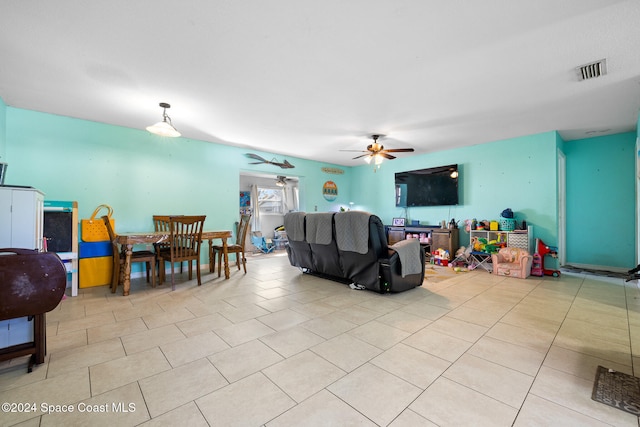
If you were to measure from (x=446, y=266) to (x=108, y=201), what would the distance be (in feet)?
21.0

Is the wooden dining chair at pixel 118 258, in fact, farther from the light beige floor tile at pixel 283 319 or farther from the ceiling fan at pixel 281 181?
the ceiling fan at pixel 281 181

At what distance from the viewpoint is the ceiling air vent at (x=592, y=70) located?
8.61ft

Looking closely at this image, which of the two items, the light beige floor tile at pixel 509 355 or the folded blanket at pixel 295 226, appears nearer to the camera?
the light beige floor tile at pixel 509 355

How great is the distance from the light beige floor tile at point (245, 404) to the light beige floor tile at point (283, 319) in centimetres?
79

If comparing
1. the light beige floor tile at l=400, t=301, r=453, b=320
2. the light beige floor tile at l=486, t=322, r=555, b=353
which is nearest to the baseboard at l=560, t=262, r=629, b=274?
the light beige floor tile at l=486, t=322, r=555, b=353

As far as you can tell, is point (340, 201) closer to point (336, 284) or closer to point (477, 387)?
point (336, 284)

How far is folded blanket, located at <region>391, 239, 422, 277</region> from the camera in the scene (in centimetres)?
321

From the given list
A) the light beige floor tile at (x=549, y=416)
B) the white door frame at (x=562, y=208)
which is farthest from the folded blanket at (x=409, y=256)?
the white door frame at (x=562, y=208)

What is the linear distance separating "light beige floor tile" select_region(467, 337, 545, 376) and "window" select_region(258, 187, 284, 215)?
7.61 metres

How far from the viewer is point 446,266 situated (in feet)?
17.7

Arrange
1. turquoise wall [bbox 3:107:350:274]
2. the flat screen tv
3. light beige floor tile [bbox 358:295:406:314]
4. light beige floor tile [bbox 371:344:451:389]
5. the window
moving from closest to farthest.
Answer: light beige floor tile [bbox 371:344:451:389] → light beige floor tile [bbox 358:295:406:314] → turquoise wall [bbox 3:107:350:274] → the flat screen tv → the window

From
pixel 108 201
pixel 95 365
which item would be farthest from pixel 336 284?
pixel 108 201

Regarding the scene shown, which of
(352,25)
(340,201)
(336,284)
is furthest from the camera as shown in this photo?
(340,201)

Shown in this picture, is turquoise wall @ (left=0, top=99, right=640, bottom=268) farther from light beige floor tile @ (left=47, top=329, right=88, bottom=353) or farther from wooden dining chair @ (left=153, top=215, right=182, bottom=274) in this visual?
light beige floor tile @ (left=47, top=329, right=88, bottom=353)
